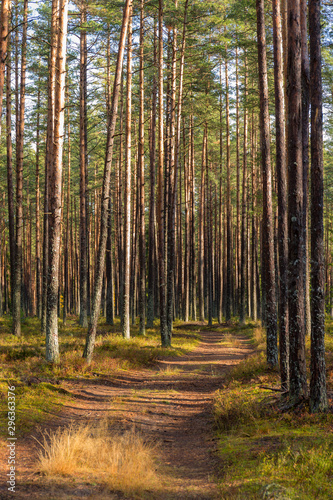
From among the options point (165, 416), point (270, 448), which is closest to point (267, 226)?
point (165, 416)

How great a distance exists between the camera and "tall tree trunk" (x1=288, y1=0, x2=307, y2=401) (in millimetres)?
7277

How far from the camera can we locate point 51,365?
440 inches

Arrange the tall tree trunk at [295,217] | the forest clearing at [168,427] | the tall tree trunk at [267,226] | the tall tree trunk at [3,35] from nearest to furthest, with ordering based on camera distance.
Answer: the forest clearing at [168,427], the tall tree trunk at [295,217], the tall tree trunk at [3,35], the tall tree trunk at [267,226]

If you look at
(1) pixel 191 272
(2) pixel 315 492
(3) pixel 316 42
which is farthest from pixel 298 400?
(1) pixel 191 272

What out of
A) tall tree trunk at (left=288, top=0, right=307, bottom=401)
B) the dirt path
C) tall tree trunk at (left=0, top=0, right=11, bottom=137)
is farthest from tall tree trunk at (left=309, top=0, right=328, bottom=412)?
tall tree trunk at (left=0, top=0, right=11, bottom=137)

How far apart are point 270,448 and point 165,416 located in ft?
10.2

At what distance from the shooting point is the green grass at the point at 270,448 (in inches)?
177

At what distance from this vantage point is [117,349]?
14.5 m

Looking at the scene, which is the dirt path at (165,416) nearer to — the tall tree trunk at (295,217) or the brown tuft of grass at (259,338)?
the tall tree trunk at (295,217)

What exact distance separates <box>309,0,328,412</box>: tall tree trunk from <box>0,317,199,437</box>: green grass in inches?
191

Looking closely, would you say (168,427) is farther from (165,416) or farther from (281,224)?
(281,224)

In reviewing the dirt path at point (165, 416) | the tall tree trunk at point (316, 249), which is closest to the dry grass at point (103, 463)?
the dirt path at point (165, 416)

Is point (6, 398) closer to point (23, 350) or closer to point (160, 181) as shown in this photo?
point (23, 350)

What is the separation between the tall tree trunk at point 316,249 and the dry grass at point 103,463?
3.03 metres
